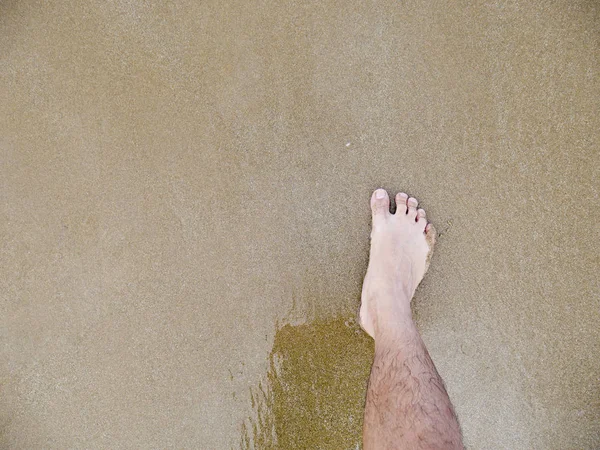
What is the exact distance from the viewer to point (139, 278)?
1.53m

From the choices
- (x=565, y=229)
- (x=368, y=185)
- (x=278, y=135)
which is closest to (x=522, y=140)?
(x=565, y=229)

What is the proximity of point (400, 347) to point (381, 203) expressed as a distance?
1.63 ft

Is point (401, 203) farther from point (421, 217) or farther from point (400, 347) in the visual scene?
point (400, 347)

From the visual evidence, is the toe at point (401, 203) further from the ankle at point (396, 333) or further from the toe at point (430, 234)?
the ankle at point (396, 333)

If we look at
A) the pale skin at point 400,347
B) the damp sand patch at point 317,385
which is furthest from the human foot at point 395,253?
the damp sand patch at point 317,385

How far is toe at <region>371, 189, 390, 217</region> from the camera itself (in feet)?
4.89

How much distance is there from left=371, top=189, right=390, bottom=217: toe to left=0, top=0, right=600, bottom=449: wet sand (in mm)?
39

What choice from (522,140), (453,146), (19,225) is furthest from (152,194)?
(522,140)

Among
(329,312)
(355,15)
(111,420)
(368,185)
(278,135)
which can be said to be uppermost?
(355,15)

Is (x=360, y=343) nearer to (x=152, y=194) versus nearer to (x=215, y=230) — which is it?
(x=215, y=230)

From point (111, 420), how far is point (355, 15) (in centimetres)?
173

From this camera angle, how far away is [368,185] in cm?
151

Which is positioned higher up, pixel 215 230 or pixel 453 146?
pixel 453 146

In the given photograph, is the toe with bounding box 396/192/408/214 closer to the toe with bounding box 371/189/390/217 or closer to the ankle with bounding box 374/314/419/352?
the toe with bounding box 371/189/390/217
